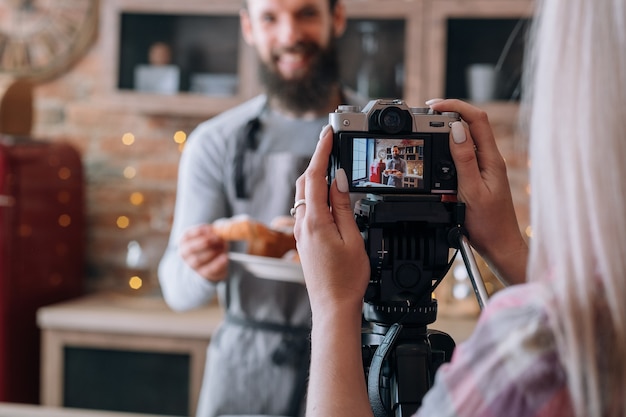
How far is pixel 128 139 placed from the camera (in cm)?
303

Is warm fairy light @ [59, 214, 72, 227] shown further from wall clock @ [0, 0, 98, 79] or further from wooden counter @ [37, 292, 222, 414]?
wall clock @ [0, 0, 98, 79]

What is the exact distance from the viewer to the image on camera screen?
2.83 feet

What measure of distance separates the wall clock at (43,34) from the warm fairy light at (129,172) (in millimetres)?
421

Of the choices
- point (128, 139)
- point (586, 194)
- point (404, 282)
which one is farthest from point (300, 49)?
point (586, 194)

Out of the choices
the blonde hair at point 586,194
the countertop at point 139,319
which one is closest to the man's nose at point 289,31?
the countertop at point 139,319

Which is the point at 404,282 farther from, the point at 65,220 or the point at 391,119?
the point at 65,220

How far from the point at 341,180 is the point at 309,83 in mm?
1293

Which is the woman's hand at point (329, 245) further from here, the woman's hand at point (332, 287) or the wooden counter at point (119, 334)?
the wooden counter at point (119, 334)

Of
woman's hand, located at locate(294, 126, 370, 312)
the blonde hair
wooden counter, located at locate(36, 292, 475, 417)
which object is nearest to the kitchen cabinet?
wooden counter, located at locate(36, 292, 475, 417)

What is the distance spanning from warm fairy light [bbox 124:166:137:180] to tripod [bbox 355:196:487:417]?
224cm

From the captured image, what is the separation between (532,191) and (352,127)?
0.26 metres

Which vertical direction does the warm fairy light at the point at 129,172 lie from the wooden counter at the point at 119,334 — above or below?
above

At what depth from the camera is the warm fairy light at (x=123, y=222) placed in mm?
3047

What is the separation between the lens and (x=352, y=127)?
0.88 meters
